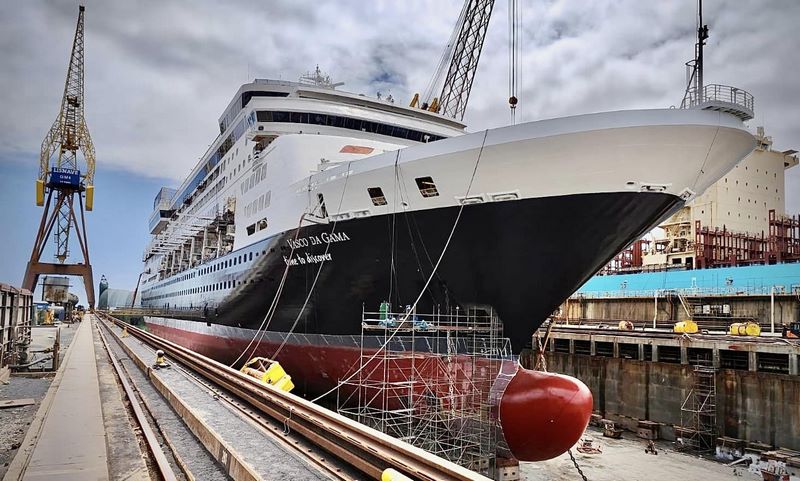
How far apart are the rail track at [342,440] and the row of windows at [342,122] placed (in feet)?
32.7

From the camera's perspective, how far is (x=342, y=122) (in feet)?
54.0

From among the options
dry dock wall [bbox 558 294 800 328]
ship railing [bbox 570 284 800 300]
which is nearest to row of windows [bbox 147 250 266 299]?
dry dock wall [bbox 558 294 800 328]

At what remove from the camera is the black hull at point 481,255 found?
9.26m

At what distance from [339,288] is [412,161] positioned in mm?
3426

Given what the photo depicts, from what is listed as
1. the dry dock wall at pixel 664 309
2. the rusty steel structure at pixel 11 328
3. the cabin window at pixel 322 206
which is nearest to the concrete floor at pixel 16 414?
the rusty steel structure at pixel 11 328

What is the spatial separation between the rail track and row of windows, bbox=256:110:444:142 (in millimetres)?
9962

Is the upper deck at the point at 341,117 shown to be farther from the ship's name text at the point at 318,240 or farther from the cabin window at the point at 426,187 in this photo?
the cabin window at the point at 426,187

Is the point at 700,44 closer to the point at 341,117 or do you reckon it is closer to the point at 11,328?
the point at 341,117

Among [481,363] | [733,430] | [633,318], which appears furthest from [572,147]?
[633,318]

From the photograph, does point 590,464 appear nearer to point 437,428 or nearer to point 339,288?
point 437,428

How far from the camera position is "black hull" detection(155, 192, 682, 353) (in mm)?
9258

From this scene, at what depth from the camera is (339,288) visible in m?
11.6

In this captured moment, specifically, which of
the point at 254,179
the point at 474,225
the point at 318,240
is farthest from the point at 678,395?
the point at 254,179

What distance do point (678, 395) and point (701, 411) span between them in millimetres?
1487
